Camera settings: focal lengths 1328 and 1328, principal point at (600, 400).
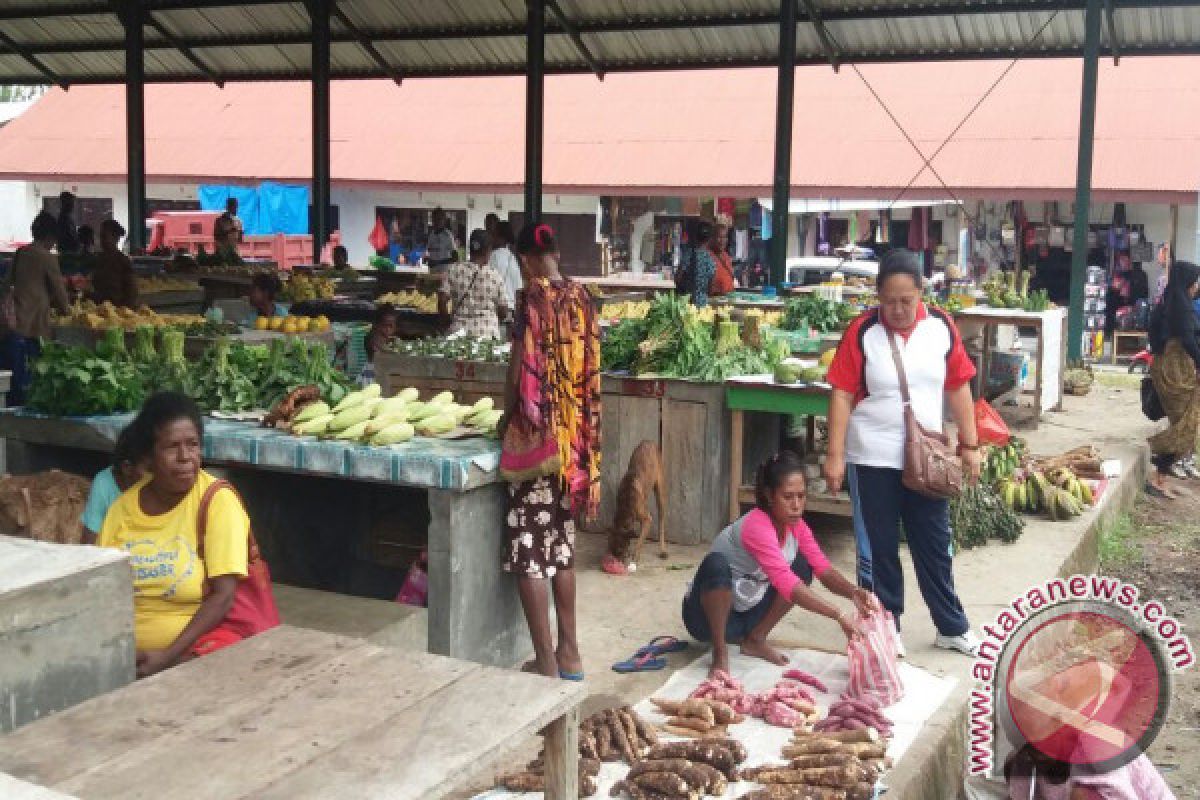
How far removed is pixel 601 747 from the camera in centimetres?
448

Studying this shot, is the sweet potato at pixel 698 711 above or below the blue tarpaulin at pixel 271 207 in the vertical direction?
below

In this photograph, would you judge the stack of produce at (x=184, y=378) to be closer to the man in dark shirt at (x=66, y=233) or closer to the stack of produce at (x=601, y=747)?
the stack of produce at (x=601, y=747)

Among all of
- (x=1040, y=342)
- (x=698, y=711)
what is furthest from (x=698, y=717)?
(x=1040, y=342)

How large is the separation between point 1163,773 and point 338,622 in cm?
338

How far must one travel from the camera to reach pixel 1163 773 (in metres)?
5.43

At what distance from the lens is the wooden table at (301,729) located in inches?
92.7

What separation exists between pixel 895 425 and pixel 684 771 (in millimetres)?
1887

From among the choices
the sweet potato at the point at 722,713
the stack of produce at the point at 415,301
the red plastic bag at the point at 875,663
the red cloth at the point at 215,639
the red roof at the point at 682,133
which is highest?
the red roof at the point at 682,133

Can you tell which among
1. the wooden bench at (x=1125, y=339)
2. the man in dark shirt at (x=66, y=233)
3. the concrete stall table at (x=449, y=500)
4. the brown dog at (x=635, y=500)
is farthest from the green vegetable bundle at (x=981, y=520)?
the man in dark shirt at (x=66, y=233)

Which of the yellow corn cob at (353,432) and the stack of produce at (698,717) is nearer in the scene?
the stack of produce at (698,717)

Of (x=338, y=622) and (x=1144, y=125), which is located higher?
(x=1144, y=125)

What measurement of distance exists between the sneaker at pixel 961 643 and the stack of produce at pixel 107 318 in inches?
253

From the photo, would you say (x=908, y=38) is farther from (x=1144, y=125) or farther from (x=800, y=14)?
(x=1144, y=125)

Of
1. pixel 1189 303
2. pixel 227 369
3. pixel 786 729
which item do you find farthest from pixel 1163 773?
pixel 1189 303
